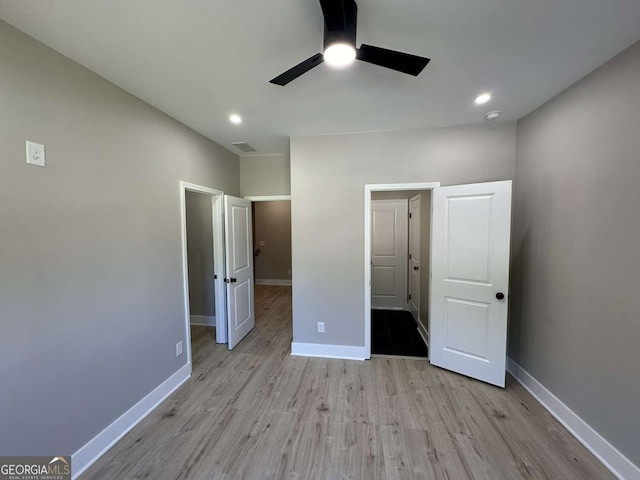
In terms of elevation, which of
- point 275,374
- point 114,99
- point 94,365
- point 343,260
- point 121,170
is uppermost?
point 114,99

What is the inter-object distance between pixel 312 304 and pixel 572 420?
235 cm

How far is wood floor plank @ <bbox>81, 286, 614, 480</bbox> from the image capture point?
5.33 ft

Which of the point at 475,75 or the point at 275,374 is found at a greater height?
the point at 475,75

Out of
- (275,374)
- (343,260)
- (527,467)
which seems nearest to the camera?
(527,467)

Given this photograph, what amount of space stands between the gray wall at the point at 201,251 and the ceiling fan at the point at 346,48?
298 cm

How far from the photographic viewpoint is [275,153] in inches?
142

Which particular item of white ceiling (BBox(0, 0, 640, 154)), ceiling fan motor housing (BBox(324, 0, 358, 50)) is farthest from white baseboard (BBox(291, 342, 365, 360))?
ceiling fan motor housing (BBox(324, 0, 358, 50))

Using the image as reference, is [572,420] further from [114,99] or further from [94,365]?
[114,99]

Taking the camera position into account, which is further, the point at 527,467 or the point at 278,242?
the point at 278,242

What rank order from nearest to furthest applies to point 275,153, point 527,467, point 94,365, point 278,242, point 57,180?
point 57,180 < point 527,467 < point 94,365 < point 275,153 < point 278,242

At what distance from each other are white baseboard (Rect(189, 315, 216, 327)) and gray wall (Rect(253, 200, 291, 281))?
299cm

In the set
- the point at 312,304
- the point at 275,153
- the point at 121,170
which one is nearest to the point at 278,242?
the point at 275,153

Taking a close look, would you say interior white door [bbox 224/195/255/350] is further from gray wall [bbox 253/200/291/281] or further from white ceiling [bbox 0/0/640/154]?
gray wall [bbox 253/200/291/281]

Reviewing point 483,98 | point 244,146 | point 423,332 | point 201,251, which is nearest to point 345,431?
point 423,332
